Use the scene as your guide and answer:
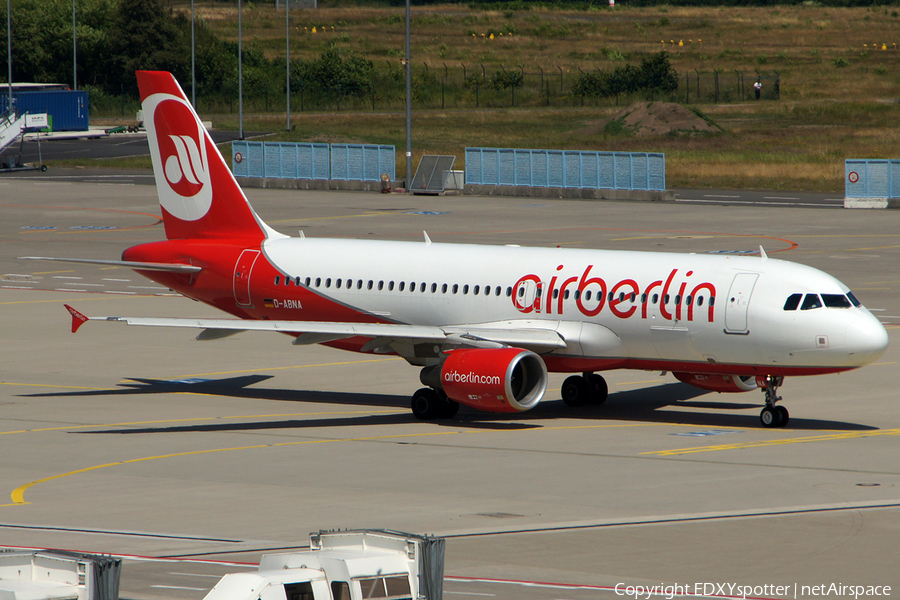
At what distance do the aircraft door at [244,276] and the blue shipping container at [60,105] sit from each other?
11654 centimetres

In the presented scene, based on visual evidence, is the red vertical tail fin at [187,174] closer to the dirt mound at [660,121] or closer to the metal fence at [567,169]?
the metal fence at [567,169]

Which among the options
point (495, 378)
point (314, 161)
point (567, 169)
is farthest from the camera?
point (314, 161)

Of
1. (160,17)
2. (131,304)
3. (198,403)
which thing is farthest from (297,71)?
(198,403)

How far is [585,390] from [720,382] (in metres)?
3.68

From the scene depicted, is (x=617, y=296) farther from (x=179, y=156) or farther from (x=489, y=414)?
(x=179, y=156)

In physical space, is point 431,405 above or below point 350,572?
below

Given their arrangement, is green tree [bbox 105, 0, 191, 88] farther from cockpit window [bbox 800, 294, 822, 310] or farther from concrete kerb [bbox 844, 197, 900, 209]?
cockpit window [bbox 800, 294, 822, 310]

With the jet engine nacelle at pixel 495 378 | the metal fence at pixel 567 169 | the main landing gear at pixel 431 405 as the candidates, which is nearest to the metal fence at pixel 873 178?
the metal fence at pixel 567 169

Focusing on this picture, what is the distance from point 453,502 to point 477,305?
11.2 metres

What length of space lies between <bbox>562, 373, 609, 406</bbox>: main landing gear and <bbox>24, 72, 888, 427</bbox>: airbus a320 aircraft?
4 cm

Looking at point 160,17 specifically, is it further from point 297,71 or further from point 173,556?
point 173,556

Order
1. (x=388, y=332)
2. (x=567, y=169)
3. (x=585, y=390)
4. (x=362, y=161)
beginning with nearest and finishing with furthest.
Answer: (x=388, y=332) → (x=585, y=390) → (x=567, y=169) → (x=362, y=161)

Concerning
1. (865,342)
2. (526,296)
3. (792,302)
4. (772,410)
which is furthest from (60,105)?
(865,342)

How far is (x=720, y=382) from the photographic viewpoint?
3428 cm
